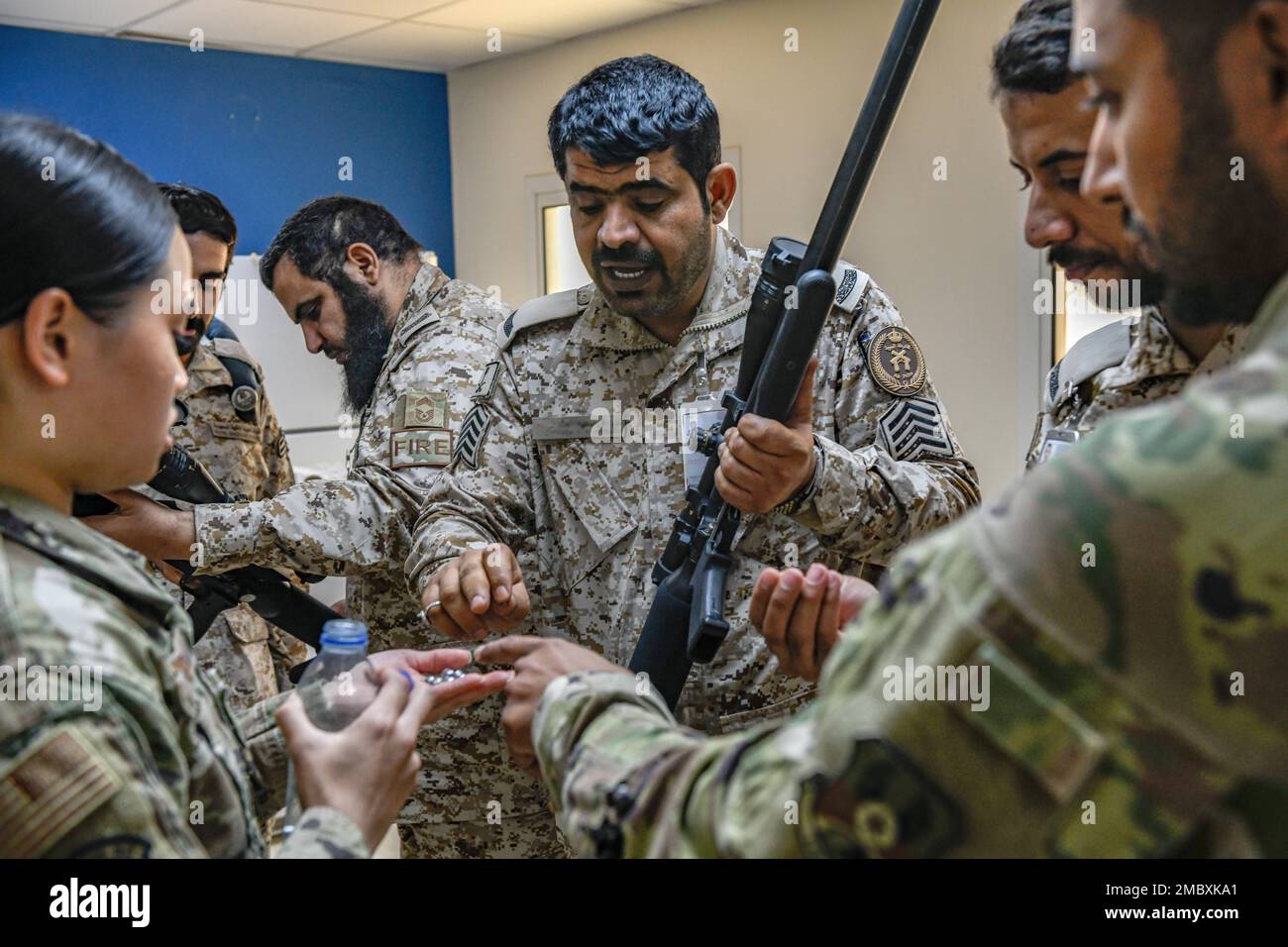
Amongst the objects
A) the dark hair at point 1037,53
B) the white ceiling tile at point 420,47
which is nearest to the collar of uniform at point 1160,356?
the dark hair at point 1037,53

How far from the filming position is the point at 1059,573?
56cm

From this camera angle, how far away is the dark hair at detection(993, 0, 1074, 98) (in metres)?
1.30

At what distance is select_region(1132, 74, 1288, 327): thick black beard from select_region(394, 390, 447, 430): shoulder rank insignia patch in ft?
5.63

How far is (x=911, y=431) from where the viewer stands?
1.73 metres

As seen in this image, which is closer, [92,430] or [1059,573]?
[1059,573]

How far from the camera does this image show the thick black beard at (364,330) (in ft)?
8.71

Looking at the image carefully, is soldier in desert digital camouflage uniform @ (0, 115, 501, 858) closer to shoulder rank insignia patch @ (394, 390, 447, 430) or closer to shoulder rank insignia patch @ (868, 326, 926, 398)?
shoulder rank insignia patch @ (868, 326, 926, 398)

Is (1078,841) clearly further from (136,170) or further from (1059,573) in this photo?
(136,170)

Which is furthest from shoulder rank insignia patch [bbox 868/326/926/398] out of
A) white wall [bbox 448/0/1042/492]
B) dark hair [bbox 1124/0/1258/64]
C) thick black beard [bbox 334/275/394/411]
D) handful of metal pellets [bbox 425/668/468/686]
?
white wall [bbox 448/0/1042/492]

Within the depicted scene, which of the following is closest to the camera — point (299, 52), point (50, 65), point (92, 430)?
point (92, 430)

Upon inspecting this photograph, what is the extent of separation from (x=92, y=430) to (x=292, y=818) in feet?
1.13
